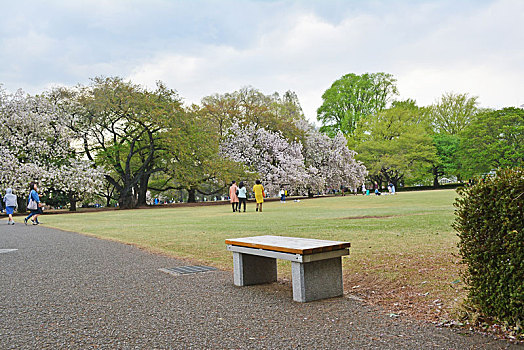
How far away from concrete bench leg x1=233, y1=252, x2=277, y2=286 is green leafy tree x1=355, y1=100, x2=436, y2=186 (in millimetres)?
56809

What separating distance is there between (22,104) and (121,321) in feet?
128

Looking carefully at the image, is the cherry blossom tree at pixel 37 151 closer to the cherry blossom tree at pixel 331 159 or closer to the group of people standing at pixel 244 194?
the group of people standing at pixel 244 194

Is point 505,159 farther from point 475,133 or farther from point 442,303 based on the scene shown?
point 442,303

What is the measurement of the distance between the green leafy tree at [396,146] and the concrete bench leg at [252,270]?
5681cm

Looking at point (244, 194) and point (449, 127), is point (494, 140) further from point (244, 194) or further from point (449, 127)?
point (244, 194)

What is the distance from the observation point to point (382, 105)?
6912cm

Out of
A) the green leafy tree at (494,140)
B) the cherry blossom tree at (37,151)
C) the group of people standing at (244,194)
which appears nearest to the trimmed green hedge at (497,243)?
the group of people standing at (244,194)

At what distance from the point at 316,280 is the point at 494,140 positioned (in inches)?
2235

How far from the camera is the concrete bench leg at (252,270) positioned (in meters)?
5.82

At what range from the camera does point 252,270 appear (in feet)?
19.4

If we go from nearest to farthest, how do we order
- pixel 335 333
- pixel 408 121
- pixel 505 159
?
pixel 335 333, pixel 505 159, pixel 408 121

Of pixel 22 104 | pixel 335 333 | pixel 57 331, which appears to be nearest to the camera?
pixel 335 333

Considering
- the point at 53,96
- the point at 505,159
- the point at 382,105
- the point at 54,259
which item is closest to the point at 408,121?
the point at 382,105

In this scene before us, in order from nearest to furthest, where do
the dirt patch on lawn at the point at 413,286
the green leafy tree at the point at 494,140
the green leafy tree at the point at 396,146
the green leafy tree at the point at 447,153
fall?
the dirt patch on lawn at the point at 413,286, the green leafy tree at the point at 494,140, the green leafy tree at the point at 396,146, the green leafy tree at the point at 447,153
